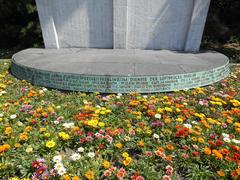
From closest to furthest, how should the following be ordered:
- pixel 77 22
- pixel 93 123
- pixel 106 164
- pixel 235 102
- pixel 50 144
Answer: pixel 106 164 < pixel 50 144 < pixel 93 123 < pixel 235 102 < pixel 77 22

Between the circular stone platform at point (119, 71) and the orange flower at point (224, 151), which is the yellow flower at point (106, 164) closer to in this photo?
the orange flower at point (224, 151)

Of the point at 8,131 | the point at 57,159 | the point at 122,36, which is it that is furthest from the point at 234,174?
the point at 122,36

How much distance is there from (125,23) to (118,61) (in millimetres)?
1771

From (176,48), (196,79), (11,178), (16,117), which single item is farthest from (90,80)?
(176,48)

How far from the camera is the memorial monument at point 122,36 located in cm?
A: 556

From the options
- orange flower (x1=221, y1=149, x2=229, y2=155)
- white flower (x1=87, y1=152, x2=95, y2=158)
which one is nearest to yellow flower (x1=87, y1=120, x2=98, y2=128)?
white flower (x1=87, y1=152, x2=95, y2=158)

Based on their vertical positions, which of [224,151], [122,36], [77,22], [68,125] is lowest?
[122,36]

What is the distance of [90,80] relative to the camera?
173 inches

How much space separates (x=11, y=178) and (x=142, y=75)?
262 centimetres

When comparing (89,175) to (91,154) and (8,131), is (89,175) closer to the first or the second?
(91,154)

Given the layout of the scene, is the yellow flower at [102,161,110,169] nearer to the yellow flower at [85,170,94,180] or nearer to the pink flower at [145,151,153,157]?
the yellow flower at [85,170,94,180]

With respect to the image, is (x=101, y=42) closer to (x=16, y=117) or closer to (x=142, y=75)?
(x=142, y=75)

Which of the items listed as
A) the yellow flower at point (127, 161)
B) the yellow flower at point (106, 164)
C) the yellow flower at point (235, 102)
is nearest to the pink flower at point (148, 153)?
the yellow flower at point (127, 161)

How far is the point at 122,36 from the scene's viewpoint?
708cm
